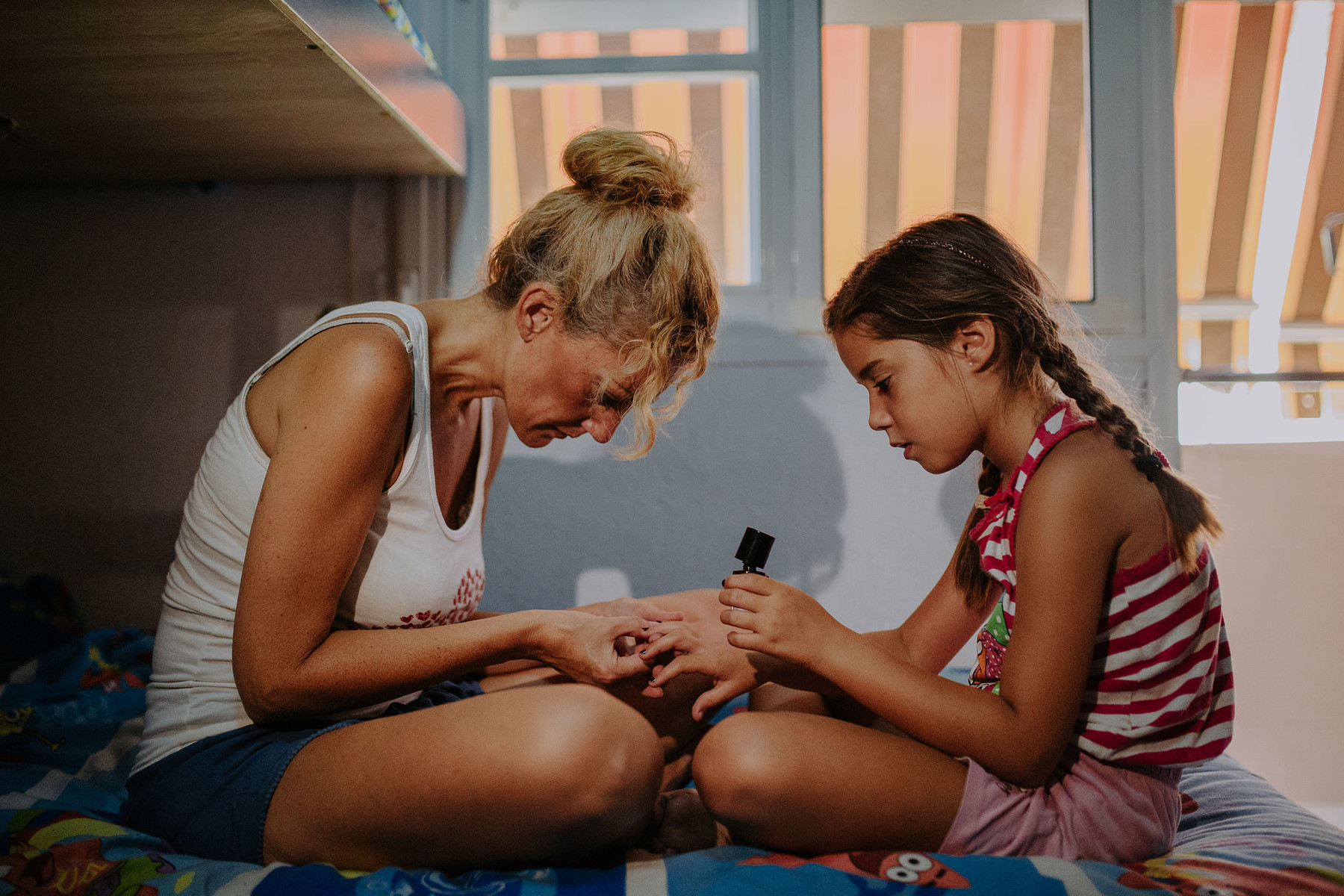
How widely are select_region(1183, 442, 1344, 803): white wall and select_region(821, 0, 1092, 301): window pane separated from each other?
0.51 metres

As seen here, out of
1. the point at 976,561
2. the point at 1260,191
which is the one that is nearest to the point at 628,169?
the point at 976,561

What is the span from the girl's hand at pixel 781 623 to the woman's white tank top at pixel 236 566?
0.31 meters

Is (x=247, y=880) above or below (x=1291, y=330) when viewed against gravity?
below

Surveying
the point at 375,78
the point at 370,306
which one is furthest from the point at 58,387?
the point at 370,306

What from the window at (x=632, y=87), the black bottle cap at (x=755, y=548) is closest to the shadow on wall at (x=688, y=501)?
the window at (x=632, y=87)

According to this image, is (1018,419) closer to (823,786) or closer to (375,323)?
(823,786)

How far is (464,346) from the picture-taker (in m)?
0.89

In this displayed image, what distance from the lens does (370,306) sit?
799 mm

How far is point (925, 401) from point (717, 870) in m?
0.49

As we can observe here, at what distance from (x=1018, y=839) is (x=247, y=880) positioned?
63 centimetres

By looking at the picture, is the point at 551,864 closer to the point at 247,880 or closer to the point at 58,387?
the point at 247,880

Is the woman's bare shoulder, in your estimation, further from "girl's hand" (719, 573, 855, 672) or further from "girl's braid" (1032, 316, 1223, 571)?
"girl's braid" (1032, 316, 1223, 571)

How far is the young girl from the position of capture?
0.69m

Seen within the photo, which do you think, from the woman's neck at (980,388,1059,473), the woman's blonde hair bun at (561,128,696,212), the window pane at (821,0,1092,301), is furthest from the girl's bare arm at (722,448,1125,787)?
the window pane at (821,0,1092,301)
